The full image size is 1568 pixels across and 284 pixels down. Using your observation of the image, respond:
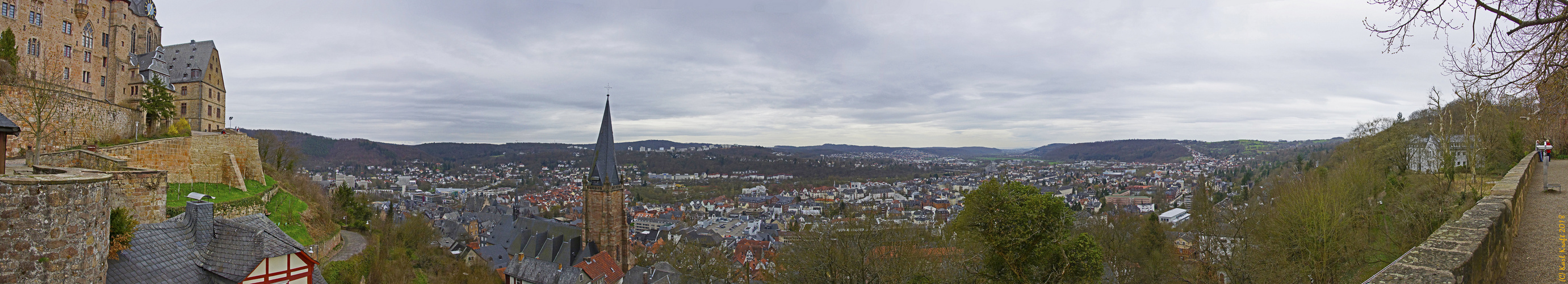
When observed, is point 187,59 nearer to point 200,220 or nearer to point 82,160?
point 82,160

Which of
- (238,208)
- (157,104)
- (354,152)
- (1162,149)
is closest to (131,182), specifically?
(238,208)

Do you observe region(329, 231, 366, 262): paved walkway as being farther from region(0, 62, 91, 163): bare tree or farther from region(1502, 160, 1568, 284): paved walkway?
region(1502, 160, 1568, 284): paved walkway

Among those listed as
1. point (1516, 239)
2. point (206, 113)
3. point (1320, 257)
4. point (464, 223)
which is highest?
point (206, 113)

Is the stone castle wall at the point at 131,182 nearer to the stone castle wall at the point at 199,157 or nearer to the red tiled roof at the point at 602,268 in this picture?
the stone castle wall at the point at 199,157

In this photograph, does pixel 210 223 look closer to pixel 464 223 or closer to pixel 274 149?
pixel 274 149

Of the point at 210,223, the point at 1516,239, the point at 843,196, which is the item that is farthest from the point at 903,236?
the point at 843,196

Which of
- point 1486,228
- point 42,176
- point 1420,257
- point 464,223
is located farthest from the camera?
point 464,223
